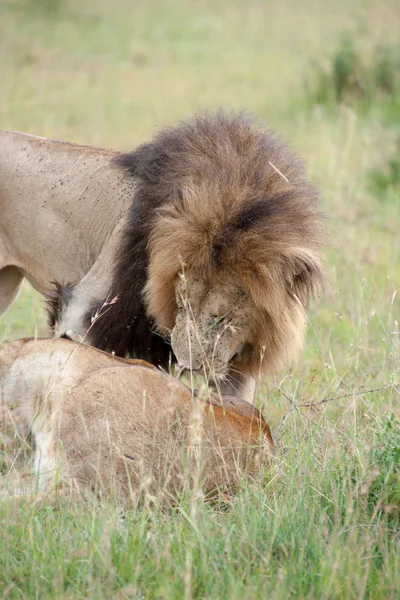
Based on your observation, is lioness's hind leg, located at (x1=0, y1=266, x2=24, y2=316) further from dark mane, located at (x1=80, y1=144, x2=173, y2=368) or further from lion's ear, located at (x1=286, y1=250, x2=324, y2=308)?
lion's ear, located at (x1=286, y1=250, x2=324, y2=308)

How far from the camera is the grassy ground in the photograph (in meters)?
3.16

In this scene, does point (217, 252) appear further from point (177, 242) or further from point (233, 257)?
point (177, 242)

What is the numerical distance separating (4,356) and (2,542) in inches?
48.8

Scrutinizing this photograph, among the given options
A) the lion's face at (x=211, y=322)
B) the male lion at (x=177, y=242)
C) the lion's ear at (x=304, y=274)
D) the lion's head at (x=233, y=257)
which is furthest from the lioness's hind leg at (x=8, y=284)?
the lion's ear at (x=304, y=274)

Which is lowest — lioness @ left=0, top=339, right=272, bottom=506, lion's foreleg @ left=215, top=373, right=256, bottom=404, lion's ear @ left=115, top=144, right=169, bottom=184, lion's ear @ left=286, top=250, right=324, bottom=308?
lioness @ left=0, top=339, right=272, bottom=506

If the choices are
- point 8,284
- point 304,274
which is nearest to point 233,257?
point 304,274

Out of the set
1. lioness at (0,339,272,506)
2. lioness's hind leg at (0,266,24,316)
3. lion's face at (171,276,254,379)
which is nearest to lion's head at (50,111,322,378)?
lion's face at (171,276,254,379)

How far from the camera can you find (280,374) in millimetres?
5574

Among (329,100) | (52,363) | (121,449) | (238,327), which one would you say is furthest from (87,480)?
(329,100)

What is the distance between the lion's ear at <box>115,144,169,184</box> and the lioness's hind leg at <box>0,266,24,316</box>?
1.01 m

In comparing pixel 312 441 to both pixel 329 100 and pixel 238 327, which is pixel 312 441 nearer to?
pixel 238 327

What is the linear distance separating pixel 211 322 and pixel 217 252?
32 centimetres

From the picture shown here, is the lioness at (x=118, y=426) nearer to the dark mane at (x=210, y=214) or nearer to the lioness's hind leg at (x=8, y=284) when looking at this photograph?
the dark mane at (x=210, y=214)

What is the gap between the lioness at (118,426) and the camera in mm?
3807
